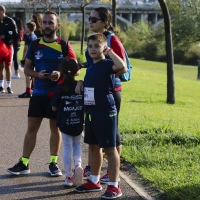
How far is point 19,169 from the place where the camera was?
6320 millimetres

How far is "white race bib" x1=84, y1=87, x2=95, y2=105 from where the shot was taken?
541 cm

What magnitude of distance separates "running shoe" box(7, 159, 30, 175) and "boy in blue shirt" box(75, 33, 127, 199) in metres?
1.23

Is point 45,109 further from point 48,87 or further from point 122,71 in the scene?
point 122,71

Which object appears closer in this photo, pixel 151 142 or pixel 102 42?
pixel 102 42

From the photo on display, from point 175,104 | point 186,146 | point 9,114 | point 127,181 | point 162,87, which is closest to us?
point 127,181

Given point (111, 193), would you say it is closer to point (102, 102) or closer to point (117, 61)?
Result: point (102, 102)

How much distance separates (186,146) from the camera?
24.6 ft

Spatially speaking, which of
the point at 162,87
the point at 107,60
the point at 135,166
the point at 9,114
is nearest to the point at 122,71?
the point at 107,60

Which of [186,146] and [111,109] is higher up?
[111,109]

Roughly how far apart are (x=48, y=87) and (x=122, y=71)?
1299mm

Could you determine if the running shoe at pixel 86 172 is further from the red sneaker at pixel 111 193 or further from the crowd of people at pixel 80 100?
the red sneaker at pixel 111 193

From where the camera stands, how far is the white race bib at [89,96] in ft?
17.7

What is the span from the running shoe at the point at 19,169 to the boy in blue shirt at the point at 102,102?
48.4 inches

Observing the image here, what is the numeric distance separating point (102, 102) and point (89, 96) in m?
0.15
